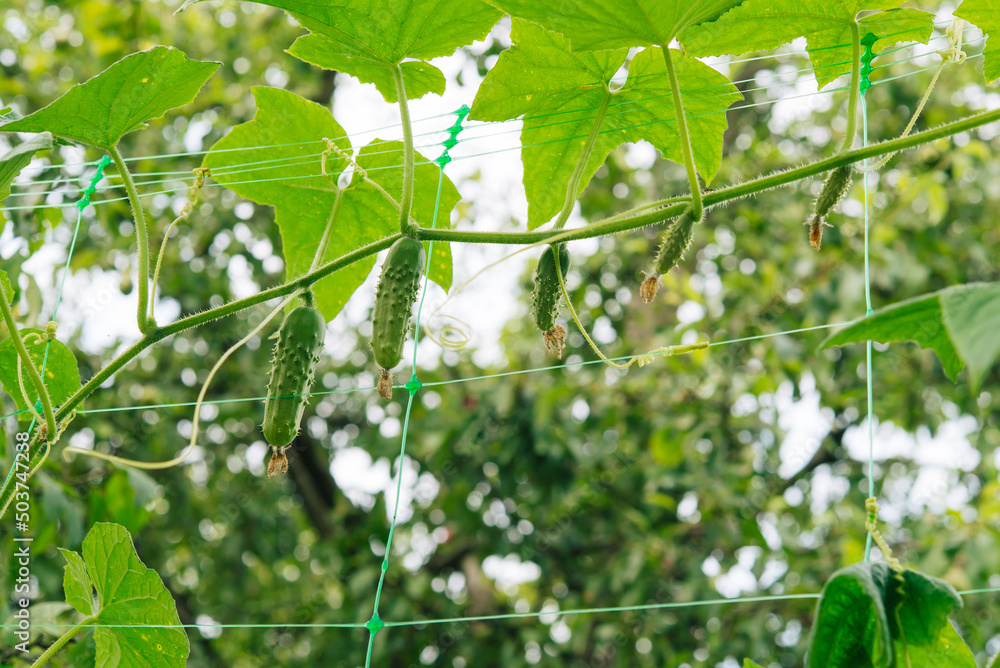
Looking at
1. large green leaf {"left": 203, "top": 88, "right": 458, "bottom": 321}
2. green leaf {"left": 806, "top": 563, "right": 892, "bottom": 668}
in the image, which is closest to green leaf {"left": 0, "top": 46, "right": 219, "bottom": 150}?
large green leaf {"left": 203, "top": 88, "right": 458, "bottom": 321}

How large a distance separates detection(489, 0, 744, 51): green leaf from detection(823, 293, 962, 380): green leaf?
0.30 meters

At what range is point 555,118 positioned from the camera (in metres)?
0.95

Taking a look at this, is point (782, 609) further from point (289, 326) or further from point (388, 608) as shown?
point (289, 326)

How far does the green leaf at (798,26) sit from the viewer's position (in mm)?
798

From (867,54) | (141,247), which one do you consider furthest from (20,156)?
(867,54)

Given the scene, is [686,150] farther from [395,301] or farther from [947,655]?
[947,655]

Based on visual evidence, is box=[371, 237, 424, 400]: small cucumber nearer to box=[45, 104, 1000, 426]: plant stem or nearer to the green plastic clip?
box=[45, 104, 1000, 426]: plant stem

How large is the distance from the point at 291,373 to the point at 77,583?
1.37ft

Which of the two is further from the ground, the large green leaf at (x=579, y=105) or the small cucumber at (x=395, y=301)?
the large green leaf at (x=579, y=105)

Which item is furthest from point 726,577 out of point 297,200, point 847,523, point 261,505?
point 297,200

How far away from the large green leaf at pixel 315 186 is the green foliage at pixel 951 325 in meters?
0.59

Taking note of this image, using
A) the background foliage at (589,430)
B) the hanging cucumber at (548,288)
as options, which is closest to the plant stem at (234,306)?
the hanging cucumber at (548,288)

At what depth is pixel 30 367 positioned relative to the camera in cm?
83

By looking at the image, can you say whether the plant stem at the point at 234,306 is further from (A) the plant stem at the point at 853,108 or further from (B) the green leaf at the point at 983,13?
(B) the green leaf at the point at 983,13
